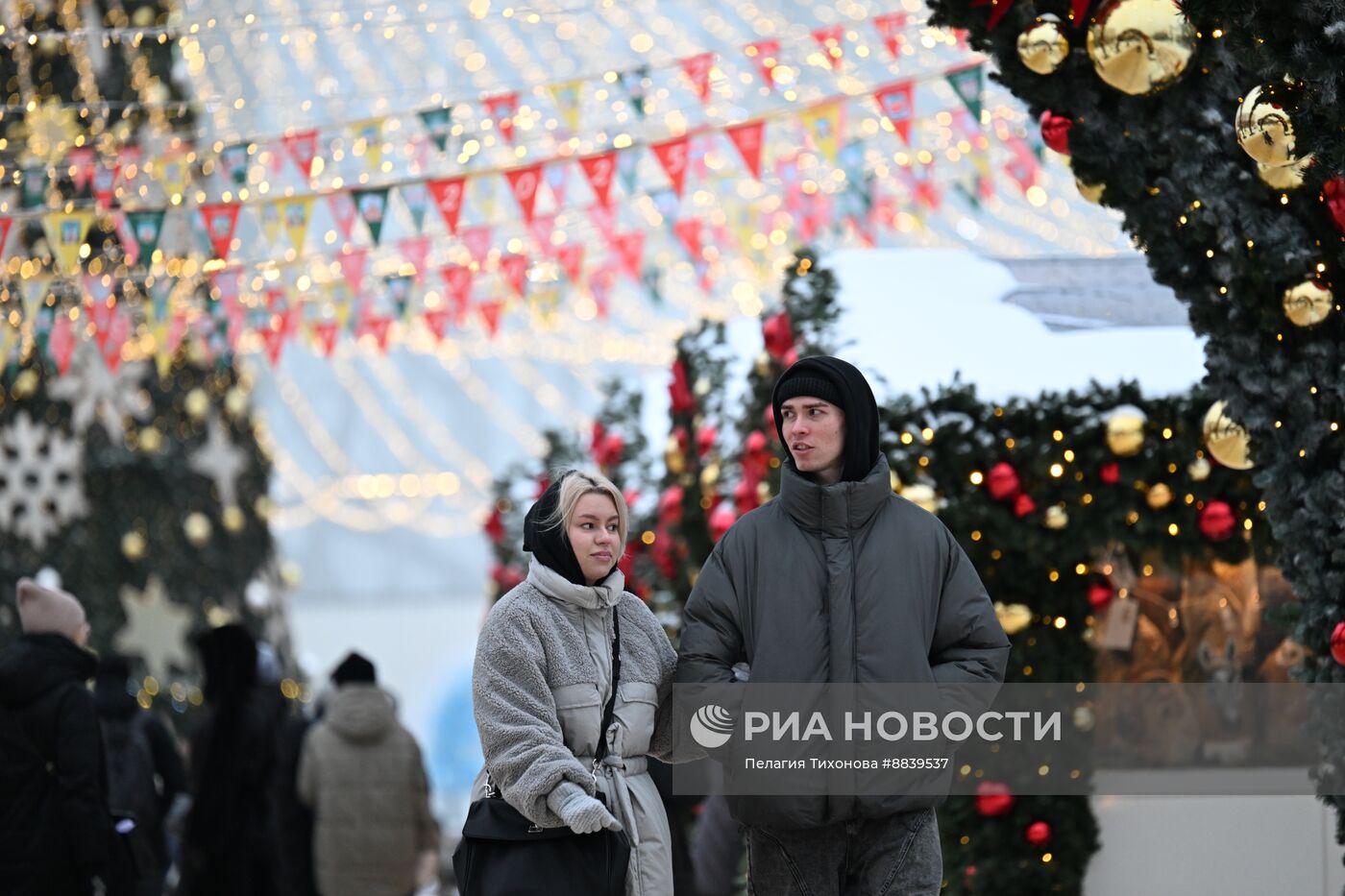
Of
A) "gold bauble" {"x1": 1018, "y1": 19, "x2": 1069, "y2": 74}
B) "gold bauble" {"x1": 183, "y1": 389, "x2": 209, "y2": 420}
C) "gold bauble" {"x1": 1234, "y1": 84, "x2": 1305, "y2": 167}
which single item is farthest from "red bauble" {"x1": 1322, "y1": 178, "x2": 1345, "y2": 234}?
"gold bauble" {"x1": 183, "y1": 389, "x2": 209, "y2": 420}

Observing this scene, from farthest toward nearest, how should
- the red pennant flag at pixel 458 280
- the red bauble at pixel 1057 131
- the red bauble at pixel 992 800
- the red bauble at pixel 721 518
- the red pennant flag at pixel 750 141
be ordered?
the red pennant flag at pixel 458 280 → the red pennant flag at pixel 750 141 → the red bauble at pixel 721 518 → the red bauble at pixel 992 800 → the red bauble at pixel 1057 131

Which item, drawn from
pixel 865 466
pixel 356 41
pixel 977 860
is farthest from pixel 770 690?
pixel 356 41

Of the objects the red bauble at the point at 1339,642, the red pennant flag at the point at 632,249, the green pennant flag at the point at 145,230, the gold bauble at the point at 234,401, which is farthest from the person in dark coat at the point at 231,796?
the gold bauble at the point at 234,401

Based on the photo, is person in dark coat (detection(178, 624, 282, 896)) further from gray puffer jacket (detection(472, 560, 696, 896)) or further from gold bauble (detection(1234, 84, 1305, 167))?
gold bauble (detection(1234, 84, 1305, 167))

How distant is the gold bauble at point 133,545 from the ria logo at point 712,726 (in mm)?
10175

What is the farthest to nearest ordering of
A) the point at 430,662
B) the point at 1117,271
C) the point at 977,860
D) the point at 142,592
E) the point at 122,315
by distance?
the point at 430,662, the point at 142,592, the point at 122,315, the point at 1117,271, the point at 977,860

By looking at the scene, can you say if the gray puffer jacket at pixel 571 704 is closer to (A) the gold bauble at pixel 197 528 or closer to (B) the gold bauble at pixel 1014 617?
(B) the gold bauble at pixel 1014 617

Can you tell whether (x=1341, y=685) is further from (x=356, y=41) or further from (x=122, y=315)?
(x=356, y=41)

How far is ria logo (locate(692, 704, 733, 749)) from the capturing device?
4867 millimetres

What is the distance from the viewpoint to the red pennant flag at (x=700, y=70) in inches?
386

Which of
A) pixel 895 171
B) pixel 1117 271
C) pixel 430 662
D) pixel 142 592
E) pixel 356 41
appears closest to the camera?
pixel 1117 271

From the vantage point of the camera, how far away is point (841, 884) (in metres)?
4.82

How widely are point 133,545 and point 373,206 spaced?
5.41 meters

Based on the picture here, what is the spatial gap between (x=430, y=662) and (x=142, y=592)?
915 centimetres
